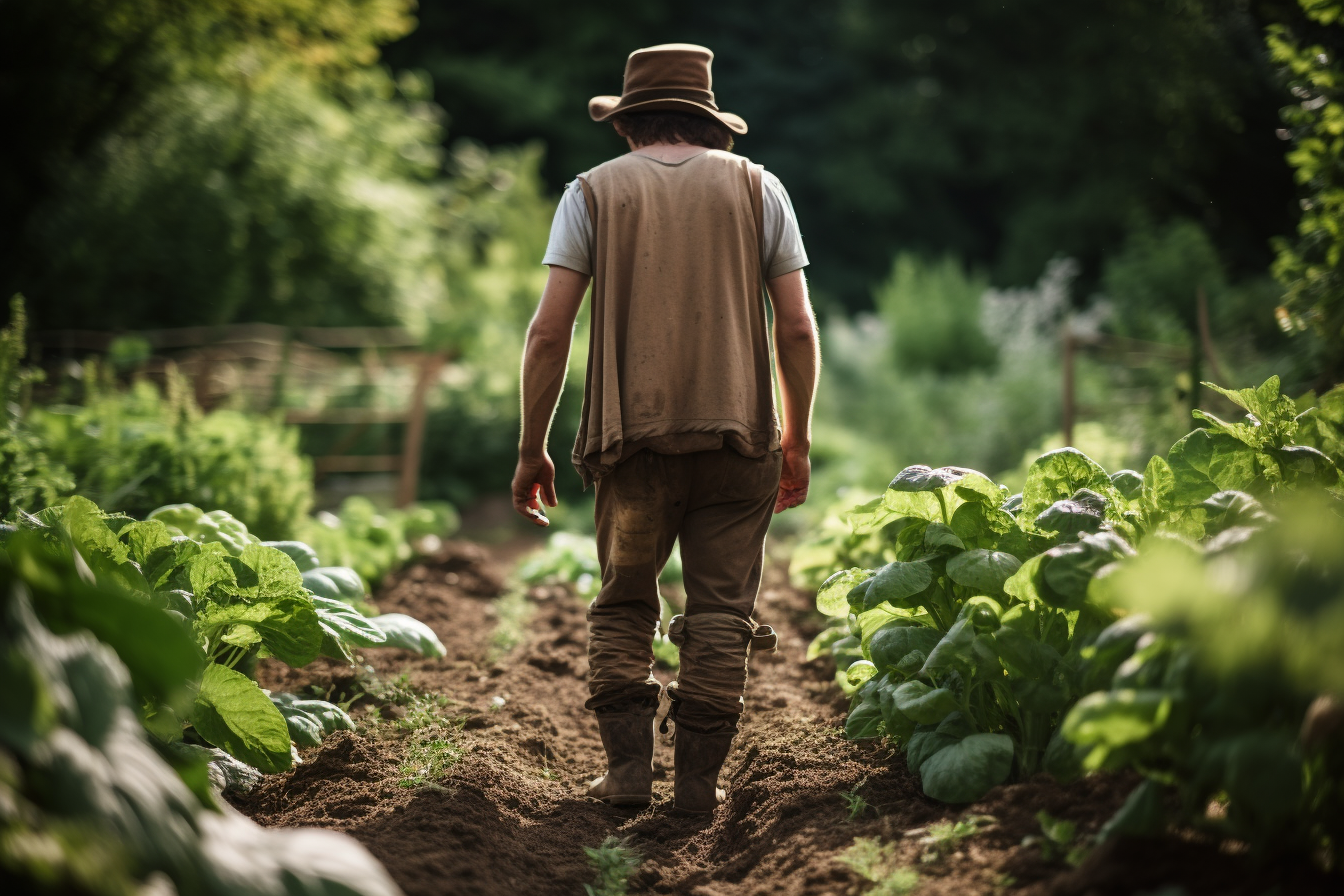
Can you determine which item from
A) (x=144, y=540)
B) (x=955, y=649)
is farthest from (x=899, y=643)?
(x=144, y=540)

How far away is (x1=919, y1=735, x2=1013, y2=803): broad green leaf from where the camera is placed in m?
2.36

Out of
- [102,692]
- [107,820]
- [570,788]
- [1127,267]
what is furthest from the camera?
[1127,267]

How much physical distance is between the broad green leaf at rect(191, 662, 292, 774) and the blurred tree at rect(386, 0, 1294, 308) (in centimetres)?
1712

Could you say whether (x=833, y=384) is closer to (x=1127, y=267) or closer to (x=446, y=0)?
(x=1127, y=267)

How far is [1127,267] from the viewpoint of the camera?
11172mm

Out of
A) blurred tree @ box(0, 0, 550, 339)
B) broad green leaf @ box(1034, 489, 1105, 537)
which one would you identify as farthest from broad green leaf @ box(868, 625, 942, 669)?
blurred tree @ box(0, 0, 550, 339)

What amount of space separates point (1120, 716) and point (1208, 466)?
3.61 ft

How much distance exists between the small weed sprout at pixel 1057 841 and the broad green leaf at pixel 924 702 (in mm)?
399

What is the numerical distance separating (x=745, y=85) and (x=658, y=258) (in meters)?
23.2

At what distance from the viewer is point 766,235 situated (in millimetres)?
2982

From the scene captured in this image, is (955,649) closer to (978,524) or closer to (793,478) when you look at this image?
(978,524)

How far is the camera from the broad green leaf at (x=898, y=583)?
8.40 feet

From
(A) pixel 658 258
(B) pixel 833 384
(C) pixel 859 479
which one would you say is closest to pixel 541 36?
(B) pixel 833 384

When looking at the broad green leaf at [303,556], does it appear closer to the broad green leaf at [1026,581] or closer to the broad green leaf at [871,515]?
the broad green leaf at [871,515]
